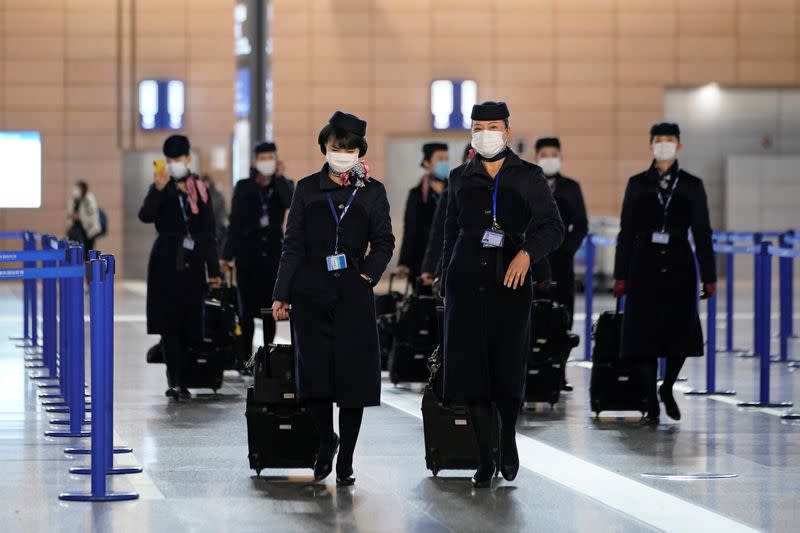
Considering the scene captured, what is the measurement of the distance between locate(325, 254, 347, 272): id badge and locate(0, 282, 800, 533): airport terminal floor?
1.08 metres

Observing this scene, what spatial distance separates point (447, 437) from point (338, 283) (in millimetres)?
992

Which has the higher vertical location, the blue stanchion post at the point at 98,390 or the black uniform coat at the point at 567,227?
the black uniform coat at the point at 567,227

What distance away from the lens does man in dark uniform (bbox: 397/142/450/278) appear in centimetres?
1390

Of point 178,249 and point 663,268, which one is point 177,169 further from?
point 663,268

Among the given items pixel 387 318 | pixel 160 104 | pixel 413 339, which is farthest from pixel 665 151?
pixel 160 104

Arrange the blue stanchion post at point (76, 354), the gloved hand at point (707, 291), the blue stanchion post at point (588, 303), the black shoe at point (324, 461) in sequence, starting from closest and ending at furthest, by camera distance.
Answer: the black shoe at point (324, 461), the blue stanchion post at point (76, 354), the gloved hand at point (707, 291), the blue stanchion post at point (588, 303)

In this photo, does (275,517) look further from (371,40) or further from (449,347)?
(371,40)

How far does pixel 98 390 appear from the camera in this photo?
812 cm

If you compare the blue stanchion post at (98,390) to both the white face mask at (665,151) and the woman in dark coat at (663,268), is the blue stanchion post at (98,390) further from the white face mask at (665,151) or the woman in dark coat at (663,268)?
the white face mask at (665,151)

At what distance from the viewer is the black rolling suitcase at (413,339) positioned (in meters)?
13.4

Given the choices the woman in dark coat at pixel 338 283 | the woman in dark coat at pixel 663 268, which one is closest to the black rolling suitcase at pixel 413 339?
the woman in dark coat at pixel 663 268

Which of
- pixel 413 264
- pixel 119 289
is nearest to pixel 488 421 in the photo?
pixel 413 264

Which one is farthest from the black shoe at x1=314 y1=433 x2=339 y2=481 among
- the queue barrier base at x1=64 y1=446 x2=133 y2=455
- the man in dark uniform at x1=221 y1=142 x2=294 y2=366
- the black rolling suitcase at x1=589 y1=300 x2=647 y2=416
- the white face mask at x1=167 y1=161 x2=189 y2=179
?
Result: the man in dark uniform at x1=221 y1=142 x2=294 y2=366

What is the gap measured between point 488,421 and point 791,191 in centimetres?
2807
